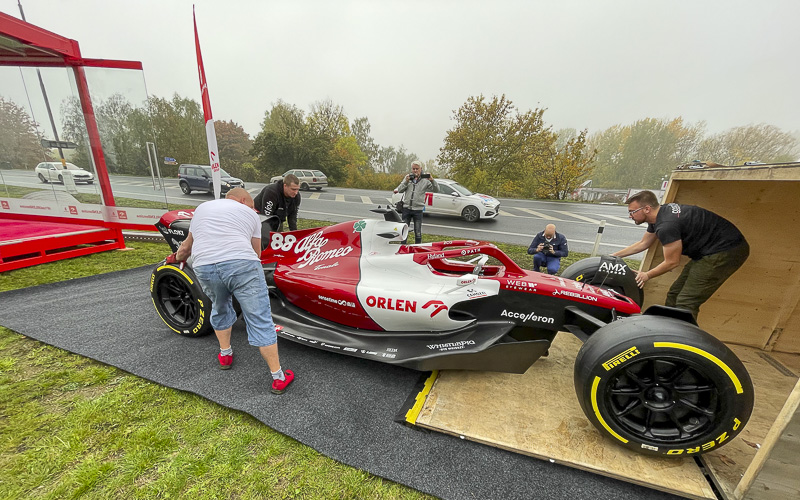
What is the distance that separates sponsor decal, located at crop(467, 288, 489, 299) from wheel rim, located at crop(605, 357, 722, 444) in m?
1.00

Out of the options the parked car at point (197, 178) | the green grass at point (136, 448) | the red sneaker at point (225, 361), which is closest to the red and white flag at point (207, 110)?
the red sneaker at point (225, 361)

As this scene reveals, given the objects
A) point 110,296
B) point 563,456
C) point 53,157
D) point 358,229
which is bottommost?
point 110,296

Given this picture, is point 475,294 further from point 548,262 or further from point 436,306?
point 548,262

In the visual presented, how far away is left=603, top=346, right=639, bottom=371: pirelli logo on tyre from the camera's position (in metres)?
1.83

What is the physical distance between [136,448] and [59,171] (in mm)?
7033

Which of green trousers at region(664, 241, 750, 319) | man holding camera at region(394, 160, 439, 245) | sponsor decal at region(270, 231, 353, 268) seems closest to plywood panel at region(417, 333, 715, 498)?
green trousers at region(664, 241, 750, 319)

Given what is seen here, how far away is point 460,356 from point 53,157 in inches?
335

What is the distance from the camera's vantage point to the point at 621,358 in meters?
1.86

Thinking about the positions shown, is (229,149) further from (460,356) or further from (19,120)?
(460,356)

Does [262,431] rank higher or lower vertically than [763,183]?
lower

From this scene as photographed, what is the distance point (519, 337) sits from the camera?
253 cm

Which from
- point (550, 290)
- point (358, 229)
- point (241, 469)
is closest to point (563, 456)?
point (550, 290)

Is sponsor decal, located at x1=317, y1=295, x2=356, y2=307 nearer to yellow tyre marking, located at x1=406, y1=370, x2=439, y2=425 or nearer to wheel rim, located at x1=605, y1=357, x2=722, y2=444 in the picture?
yellow tyre marking, located at x1=406, y1=370, x2=439, y2=425

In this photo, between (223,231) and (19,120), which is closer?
(223,231)
